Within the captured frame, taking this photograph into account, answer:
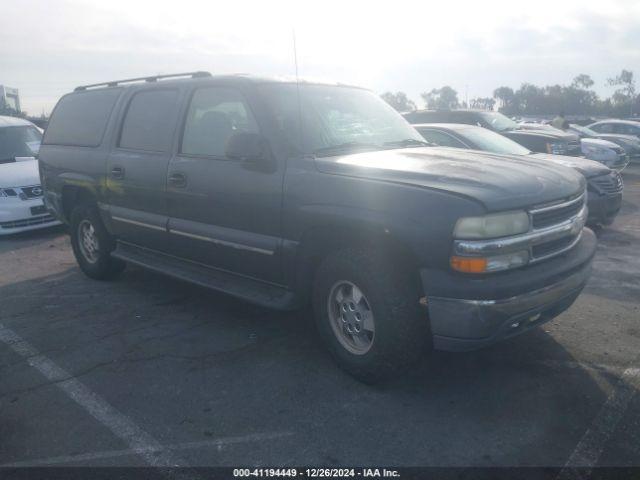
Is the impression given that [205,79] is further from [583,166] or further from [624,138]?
[624,138]

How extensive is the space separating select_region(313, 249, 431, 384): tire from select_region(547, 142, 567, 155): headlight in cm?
733

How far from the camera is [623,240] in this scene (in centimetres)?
753

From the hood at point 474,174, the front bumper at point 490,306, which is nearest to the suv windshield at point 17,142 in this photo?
the hood at point 474,174

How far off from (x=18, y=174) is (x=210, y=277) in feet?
18.5

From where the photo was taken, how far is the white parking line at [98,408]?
3.09 meters

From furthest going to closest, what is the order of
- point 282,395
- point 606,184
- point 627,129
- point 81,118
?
point 627,129
point 606,184
point 81,118
point 282,395

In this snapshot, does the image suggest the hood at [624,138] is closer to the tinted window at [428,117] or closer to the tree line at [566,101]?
the tinted window at [428,117]

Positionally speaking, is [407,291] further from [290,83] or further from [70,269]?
[70,269]

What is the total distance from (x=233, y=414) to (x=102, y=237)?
3.27 meters

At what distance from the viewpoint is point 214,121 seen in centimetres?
459

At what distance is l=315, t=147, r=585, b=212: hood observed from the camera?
130 inches

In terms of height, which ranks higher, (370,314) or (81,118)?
(81,118)

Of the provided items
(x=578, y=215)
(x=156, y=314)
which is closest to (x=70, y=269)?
(x=156, y=314)

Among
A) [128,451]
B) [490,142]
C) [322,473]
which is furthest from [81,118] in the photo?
[490,142]
